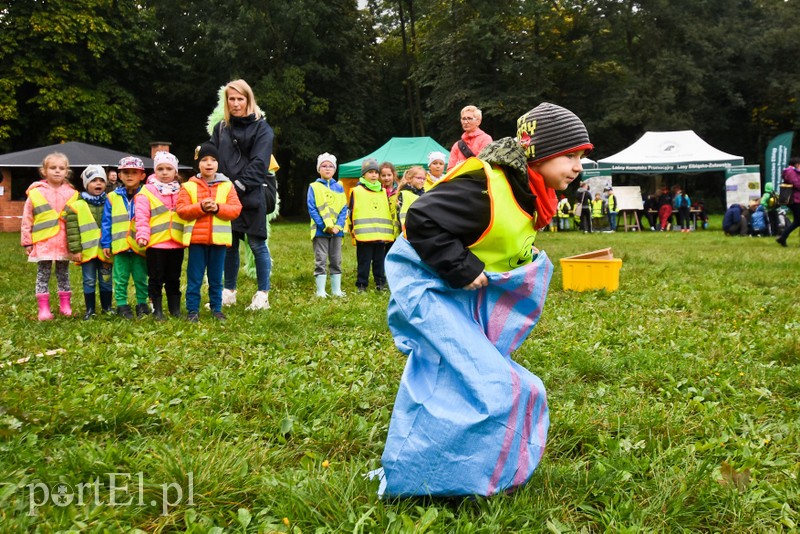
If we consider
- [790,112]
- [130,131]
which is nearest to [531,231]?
[130,131]

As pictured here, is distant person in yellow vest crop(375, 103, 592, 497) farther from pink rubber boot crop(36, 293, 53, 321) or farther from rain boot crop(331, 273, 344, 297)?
rain boot crop(331, 273, 344, 297)

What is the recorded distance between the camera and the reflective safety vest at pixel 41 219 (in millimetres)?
6371

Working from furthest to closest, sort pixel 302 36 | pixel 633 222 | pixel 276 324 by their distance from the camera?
pixel 302 36 < pixel 633 222 < pixel 276 324

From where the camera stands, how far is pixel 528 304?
8.49ft

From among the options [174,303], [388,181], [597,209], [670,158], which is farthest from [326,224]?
[670,158]

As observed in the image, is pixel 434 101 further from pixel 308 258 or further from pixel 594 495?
pixel 594 495

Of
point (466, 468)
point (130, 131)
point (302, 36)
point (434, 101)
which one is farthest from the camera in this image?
point (434, 101)

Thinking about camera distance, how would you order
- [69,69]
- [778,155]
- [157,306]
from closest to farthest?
[157,306]
[778,155]
[69,69]

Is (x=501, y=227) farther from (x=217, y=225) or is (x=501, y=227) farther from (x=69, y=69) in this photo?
(x=69, y=69)

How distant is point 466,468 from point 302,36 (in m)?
34.3

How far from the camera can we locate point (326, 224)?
7844 millimetres

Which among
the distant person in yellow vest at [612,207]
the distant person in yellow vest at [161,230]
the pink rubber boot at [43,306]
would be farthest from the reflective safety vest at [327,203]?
the distant person in yellow vest at [612,207]

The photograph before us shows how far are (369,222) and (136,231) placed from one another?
3.07m

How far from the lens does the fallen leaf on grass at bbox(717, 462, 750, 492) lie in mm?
2576
